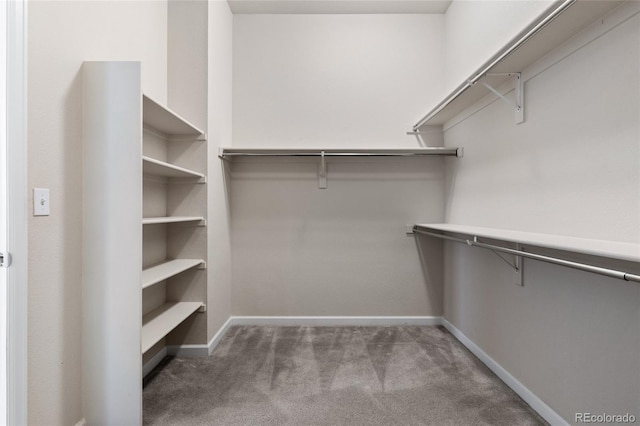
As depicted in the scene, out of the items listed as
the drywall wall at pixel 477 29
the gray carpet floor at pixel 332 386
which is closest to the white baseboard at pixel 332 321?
the gray carpet floor at pixel 332 386

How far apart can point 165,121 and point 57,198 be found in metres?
0.83

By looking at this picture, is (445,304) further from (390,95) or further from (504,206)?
(390,95)

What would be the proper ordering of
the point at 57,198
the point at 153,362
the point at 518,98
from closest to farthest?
the point at 57,198, the point at 518,98, the point at 153,362

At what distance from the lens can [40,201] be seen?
→ 1.28m

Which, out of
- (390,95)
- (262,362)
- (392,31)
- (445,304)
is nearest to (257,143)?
(390,95)

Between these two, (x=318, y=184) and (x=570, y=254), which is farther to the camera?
(x=318, y=184)

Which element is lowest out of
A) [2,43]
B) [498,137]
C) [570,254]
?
[570,254]

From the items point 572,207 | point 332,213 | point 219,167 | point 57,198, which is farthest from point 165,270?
point 572,207

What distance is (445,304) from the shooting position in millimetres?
2928

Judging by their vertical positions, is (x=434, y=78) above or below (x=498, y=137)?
above

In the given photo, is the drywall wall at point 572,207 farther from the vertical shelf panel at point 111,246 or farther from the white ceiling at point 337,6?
the vertical shelf panel at point 111,246

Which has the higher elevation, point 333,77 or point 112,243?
point 333,77

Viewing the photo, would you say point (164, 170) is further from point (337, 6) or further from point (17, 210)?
point (337, 6)

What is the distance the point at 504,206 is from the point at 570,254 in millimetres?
821
